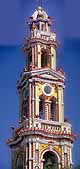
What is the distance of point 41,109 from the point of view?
72125mm

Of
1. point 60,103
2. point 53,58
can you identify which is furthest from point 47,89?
point 53,58

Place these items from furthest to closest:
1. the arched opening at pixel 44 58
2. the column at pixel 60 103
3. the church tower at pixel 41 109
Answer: the arched opening at pixel 44 58, the column at pixel 60 103, the church tower at pixel 41 109

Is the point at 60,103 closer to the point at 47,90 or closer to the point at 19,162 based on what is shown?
the point at 47,90

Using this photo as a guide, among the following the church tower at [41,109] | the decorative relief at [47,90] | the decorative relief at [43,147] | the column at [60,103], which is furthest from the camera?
the decorative relief at [47,90]

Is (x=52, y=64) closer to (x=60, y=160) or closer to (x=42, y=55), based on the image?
(x=42, y=55)

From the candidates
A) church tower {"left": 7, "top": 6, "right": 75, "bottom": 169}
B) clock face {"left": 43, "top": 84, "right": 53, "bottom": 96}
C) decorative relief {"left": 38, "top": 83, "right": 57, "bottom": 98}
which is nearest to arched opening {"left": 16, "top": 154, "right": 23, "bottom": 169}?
church tower {"left": 7, "top": 6, "right": 75, "bottom": 169}

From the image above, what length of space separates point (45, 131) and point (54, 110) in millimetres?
3180

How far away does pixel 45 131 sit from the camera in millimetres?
69312

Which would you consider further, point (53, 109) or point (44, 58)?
point (44, 58)

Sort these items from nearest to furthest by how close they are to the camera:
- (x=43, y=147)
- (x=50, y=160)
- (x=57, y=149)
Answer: (x=43, y=147), (x=50, y=160), (x=57, y=149)

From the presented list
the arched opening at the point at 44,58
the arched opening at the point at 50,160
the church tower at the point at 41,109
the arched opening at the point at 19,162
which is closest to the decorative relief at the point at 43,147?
the church tower at the point at 41,109

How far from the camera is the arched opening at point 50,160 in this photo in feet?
225

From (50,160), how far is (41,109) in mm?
4682

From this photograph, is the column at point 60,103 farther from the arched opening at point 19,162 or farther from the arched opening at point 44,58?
the arched opening at point 19,162
